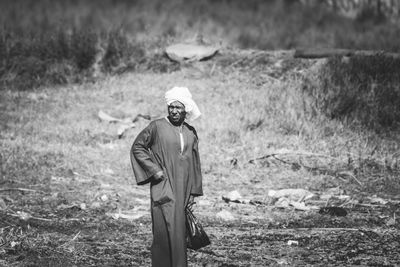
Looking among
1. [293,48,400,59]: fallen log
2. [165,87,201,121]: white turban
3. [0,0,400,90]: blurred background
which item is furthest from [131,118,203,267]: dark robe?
[0,0,400,90]: blurred background

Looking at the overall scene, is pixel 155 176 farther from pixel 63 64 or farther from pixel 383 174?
pixel 63 64

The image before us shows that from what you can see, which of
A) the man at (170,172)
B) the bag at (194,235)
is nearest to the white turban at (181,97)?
the man at (170,172)

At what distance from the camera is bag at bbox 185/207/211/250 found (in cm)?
487

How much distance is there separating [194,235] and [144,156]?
0.67 meters

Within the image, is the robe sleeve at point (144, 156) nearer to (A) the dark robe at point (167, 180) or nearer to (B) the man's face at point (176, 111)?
(A) the dark robe at point (167, 180)

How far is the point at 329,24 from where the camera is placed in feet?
50.0

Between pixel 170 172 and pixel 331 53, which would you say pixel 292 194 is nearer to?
pixel 170 172

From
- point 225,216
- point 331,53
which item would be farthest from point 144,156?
point 331,53

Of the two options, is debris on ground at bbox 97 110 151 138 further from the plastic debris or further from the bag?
the bag

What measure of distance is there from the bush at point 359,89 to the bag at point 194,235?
588 centimetres

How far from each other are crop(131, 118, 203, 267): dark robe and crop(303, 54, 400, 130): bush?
576 cm

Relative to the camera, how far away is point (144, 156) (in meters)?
4.90

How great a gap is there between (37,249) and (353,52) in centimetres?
783

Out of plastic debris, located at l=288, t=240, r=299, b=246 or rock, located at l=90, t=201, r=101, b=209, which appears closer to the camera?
plastic debris, located at l=288, t=240, r=299, b=246
